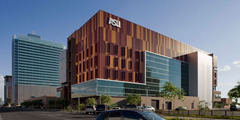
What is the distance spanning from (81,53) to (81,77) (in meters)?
9.24

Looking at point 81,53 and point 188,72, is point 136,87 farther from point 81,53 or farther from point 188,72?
point 188,72

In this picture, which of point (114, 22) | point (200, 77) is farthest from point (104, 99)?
point (200, 77)

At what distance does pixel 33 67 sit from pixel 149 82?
14286cm

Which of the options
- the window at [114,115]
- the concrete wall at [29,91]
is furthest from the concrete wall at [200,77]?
the concrete wall at [29,91]

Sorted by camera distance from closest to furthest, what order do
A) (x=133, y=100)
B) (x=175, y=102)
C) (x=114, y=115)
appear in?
(x=114, y=115)
(x=133, y=100)
(x=175, y=102)

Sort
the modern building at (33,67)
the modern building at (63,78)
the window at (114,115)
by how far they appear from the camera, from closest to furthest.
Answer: the window at (114,115) < the modern building at (63,78) < the modern building at (33,67)

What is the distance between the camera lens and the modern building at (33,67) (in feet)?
560

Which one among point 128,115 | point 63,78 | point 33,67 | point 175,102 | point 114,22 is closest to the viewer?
point 128,115

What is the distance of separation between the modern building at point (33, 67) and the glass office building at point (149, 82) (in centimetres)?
11809

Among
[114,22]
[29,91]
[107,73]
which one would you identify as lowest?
[29,91]

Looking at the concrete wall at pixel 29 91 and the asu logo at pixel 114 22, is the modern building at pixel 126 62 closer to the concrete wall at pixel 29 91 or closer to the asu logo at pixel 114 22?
the asu logo at pixel 114 22

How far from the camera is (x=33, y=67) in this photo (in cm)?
17900

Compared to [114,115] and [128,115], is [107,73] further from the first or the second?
[128,115]

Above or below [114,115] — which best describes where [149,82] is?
below
